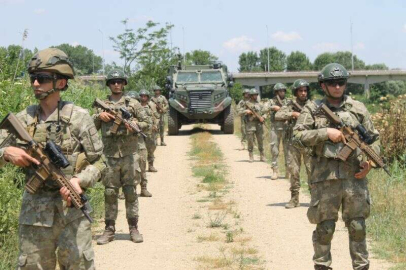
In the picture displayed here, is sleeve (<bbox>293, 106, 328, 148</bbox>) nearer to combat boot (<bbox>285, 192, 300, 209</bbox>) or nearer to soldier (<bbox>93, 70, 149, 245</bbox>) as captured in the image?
soldier (<bbox>93, 70, 149, 245</bbox>)

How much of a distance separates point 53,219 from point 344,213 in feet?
8.83

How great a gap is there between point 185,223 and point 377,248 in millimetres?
2986

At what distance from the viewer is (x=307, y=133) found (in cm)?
633

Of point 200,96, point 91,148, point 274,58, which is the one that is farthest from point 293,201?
point 274,58

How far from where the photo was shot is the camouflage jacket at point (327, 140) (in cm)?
632

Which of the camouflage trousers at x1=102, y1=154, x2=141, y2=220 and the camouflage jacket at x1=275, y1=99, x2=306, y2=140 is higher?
the camouflage jacket at x1=275, y1=99, x2=306, y2=140

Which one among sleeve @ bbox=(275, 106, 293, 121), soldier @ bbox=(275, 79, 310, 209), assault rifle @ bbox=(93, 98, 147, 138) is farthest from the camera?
sleeve @ bbox=(275, 106, 293, 121)

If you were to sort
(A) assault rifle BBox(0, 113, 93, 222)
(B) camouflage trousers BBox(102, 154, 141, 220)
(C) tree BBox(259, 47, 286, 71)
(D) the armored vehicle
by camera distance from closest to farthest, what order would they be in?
(A) assault rifle BBox(0, 113, 93, 222), (B) camouflage trousers BBox(102, 154, 141, 220), (D) the armored vehicle, (C) tree BBox(259, 47, 286, 71)

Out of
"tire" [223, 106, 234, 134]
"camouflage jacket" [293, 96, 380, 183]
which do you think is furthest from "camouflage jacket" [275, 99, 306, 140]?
"tire" [223, 106, 234, 134]

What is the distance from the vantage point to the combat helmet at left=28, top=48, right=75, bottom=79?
500cm

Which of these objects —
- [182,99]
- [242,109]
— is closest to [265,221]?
[242,109]

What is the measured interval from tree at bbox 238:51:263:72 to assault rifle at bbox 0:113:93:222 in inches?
4277

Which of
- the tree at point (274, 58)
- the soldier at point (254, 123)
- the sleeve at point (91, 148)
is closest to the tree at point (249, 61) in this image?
the tree at point (274, 58)

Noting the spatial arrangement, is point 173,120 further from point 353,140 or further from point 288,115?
point 353,140
